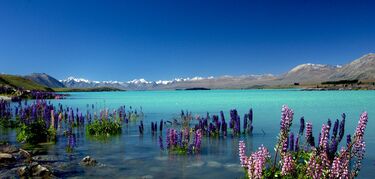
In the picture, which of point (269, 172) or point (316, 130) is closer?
point (269, 172)

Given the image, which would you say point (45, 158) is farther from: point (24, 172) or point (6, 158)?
point (24, 172)

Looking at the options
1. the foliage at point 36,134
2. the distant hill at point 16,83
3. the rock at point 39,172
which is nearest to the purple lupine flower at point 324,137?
the rock at point 39,172

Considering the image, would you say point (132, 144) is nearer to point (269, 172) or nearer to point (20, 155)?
point (20, 155)

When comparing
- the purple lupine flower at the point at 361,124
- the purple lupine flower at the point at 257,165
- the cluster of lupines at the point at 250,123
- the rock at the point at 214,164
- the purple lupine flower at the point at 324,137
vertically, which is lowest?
the rock at the point at 214,164

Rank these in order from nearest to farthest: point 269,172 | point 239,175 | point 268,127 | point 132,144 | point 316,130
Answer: point 269,172, point 239,175, point 132,144, point 316,130, point 268,127

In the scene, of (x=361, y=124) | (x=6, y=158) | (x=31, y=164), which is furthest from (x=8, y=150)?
(x=361, y=124)

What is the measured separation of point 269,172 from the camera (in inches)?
432

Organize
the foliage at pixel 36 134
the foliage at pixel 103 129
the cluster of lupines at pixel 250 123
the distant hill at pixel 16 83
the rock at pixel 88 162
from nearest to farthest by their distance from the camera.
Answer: the rock at pixel 88 162
the foliage at pixel 36 134
the cluster of lupines at pixel 250 123
the foliage at pixel 103 129
the distant hill at pixel 16 83

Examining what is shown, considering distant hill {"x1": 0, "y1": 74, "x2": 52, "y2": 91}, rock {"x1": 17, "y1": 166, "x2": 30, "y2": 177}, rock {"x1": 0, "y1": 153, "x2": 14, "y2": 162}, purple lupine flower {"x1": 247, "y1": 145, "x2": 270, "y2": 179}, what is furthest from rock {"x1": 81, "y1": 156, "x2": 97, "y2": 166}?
distant hill {"x1": 0, "y1": 74, "x2": 52, "y2": 91}

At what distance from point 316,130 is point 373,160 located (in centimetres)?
948

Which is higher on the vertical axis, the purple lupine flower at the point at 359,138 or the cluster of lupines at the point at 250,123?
the purple lupine flower at the point at 359,138

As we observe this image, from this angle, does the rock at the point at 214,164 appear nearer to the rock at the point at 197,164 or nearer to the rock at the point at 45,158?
the rock at the point at 197,164

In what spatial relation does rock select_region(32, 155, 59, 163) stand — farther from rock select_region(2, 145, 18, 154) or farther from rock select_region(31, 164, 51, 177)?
rock select_region(31, 164, 51, 177)

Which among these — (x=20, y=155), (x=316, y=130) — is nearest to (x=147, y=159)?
(x=20, y=155)
